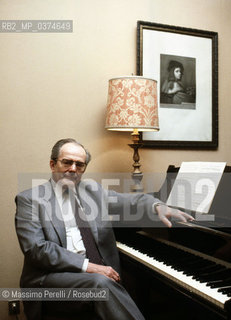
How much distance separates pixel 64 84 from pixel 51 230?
3.91 feet

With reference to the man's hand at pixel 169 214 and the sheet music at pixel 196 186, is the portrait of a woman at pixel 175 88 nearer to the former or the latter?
the sheet music at pixel 196 186

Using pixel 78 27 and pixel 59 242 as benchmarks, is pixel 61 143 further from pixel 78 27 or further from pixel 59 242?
pixel 78 27

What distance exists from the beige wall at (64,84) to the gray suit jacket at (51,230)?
0.58 m

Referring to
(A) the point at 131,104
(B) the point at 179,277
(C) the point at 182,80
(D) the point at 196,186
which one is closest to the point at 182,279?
(B) the point at 179,277

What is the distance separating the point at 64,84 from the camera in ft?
8.38

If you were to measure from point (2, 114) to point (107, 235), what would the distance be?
3.74 feet

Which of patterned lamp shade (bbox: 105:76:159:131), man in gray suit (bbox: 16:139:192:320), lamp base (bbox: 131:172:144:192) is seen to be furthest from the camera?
lamp base (bbox: 131:172:144:192)

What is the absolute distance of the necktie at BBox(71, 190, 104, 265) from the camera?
193 centimetres

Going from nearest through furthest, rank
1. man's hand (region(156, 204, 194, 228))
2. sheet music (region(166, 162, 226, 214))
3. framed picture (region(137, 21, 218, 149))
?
man's hand (region(156, 204, 194, 228)) < sheet music (region(166, 162, 226, 214)) < framed picture (region(137, 21, 218, 149))

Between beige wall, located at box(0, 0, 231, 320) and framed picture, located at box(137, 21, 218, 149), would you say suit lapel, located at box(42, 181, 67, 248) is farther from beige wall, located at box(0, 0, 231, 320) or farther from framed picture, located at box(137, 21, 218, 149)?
framed picture, located at box(137, 21, 218, 149)

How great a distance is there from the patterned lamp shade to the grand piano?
16.4 inches

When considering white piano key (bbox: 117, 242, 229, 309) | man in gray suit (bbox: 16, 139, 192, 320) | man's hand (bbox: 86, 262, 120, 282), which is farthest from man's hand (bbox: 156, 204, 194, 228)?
man's hand (bbox: 86, 262, 120, 282)

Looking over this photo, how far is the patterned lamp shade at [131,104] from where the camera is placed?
2260 millimetres

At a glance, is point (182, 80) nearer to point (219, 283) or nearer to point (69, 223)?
point (69, 223)
